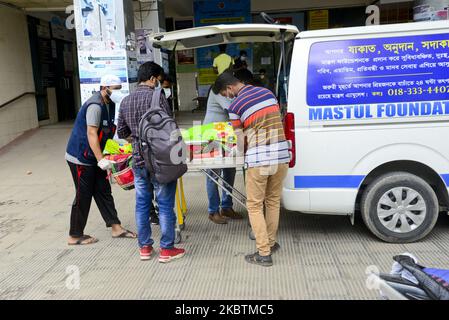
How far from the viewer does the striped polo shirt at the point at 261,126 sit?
3.72 metres

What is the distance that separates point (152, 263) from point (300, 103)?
2.06 meters

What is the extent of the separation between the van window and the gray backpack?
1325 mm

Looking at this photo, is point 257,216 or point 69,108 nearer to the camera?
point 257,216

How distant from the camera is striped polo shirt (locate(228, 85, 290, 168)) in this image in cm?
372

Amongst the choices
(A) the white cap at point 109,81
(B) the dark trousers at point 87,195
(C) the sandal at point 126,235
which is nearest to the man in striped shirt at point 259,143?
(A) the white cap at point 109,81

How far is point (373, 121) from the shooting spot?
3957 millimetres

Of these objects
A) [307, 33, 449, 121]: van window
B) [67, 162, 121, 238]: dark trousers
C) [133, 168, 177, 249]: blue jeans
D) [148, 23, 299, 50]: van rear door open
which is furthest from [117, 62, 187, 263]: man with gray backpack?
[307, 33, 449, 121]: van window

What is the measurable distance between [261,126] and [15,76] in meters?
9.00

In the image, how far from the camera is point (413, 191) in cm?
402

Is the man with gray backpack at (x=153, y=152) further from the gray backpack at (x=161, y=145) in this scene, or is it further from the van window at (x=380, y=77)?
the van window at (x=380, y=77)
